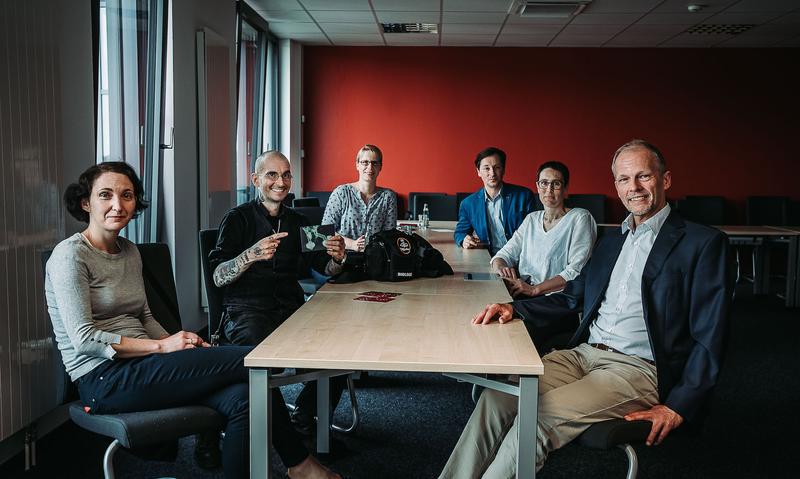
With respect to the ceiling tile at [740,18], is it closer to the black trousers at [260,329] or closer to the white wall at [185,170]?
the white wall at [185,170]

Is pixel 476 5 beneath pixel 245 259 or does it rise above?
above

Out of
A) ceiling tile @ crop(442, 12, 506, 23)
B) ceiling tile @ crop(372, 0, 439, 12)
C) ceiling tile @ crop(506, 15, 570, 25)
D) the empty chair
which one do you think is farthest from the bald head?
the empty chair

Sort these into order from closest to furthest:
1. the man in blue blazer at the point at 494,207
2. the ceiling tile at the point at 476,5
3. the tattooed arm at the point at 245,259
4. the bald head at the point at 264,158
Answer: the tattooed arm at the point at 245,259 → the bald head at the point at 264,158 → the man in blue blazer at the point at 494,207 → the ceiling tile at the point at 476,5

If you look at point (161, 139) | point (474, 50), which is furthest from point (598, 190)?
point (161, 139)

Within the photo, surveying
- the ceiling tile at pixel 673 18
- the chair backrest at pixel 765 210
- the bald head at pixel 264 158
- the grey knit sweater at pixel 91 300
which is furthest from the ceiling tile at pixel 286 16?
the chair backrest at pixel 765 210

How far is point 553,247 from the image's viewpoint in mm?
3805

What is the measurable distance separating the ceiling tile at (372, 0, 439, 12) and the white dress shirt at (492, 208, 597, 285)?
343 centimetres

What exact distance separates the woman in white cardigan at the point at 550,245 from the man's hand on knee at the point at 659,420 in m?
1.46

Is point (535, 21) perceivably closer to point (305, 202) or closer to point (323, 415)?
point (305, 202)

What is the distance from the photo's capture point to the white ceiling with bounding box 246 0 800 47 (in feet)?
22.0

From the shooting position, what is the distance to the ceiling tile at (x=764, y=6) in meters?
6.45

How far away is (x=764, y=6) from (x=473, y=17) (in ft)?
9.07

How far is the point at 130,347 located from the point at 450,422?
6.05 ft

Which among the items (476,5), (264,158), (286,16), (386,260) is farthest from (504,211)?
(286,16)
